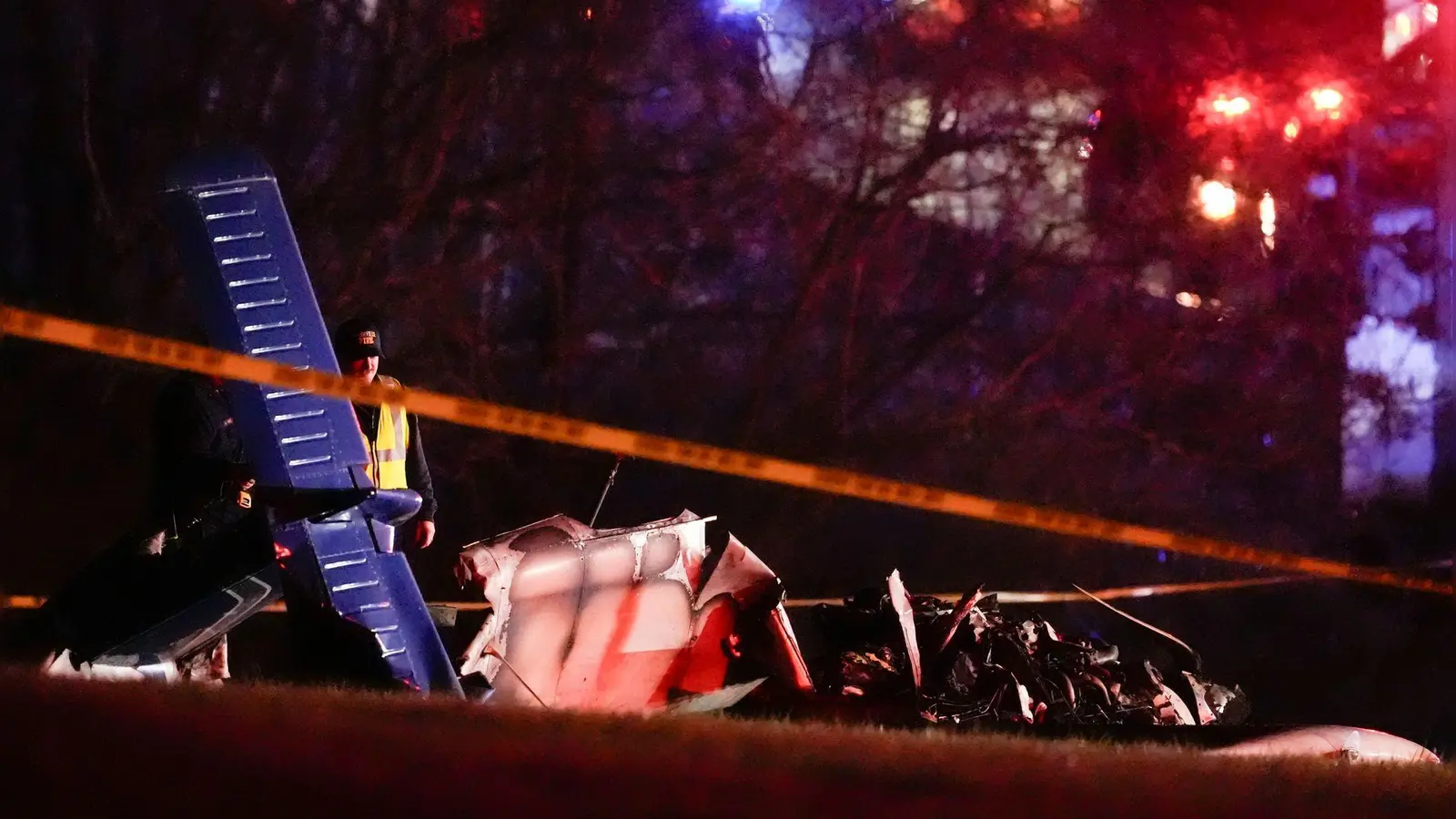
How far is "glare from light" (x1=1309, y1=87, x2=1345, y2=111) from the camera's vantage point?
34.7 ft

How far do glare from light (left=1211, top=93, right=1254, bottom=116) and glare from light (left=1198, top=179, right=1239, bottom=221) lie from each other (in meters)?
0.54

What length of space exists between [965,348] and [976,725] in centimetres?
576

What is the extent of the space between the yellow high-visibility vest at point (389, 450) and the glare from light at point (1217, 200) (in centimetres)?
758

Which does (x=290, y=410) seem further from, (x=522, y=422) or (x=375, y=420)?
(x=522, y=422)

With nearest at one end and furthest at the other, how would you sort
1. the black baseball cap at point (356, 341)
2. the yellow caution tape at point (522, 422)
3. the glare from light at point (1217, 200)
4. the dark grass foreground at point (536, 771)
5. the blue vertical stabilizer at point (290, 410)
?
the dark grass foreground at point (536, 771)
the yellow caution tape at point (522, 422)
the blue vertical stabilizer at point (290, 410)
the black baseball cap at point (356, 341)
the glare from light at point (1217, 200)

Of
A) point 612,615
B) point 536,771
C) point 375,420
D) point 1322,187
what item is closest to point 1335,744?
point 612,615

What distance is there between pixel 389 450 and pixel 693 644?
1.42 m

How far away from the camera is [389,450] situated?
5117mm

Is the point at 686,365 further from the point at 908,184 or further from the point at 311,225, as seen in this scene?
the point at 311,225

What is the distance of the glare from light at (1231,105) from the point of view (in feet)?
33.8

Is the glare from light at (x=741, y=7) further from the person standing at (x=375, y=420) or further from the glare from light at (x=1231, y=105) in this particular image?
the person standing at (x=375, y=420)

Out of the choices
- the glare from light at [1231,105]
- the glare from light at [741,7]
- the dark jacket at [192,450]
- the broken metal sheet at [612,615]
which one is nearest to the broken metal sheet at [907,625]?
the broken metal sheet at [612,615]

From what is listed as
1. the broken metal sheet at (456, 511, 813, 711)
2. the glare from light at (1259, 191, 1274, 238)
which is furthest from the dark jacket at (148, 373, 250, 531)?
the glare from light at (1259, 191, 1274, 238)

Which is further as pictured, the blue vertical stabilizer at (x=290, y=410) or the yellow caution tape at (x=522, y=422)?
the blue vertical stabilizer at (x=290, y=410)
